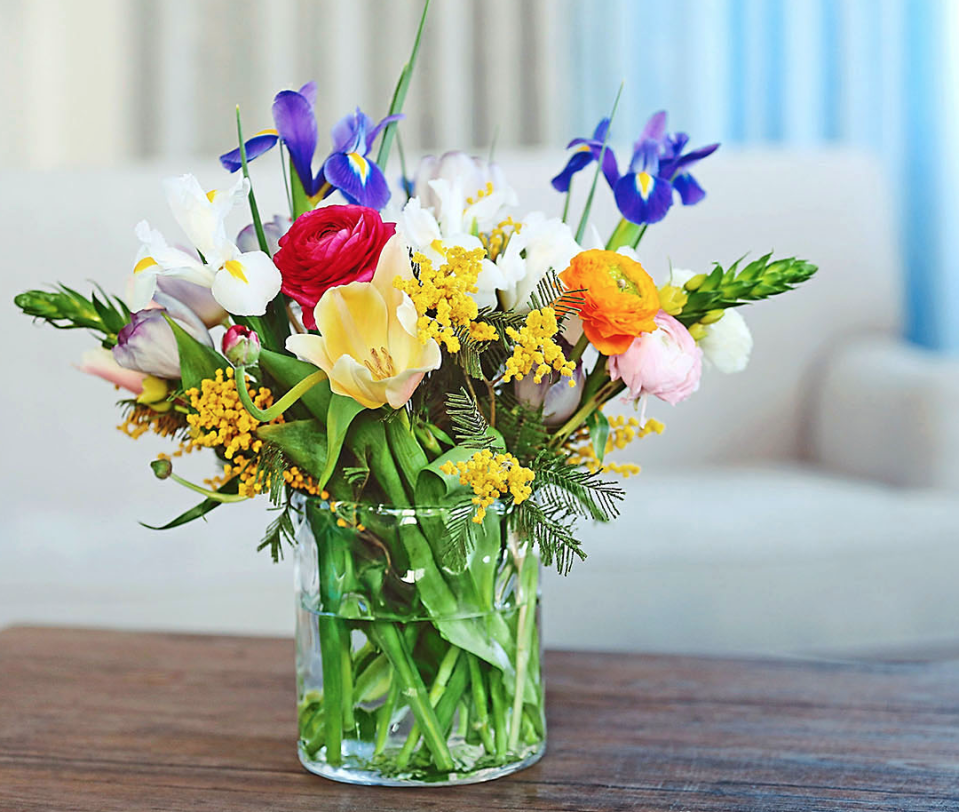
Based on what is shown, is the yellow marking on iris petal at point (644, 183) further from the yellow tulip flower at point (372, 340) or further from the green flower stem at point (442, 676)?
the green flower stem at point (442, 676)

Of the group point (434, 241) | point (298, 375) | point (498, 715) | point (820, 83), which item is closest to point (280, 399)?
point (298, 375)

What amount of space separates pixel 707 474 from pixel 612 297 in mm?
1367

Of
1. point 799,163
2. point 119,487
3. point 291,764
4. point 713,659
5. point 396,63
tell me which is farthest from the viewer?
point 396,63

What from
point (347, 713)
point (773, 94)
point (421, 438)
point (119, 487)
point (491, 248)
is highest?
point (773, 94)

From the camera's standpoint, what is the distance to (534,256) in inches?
25.4

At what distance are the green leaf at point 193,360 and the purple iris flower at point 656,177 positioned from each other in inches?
9.8

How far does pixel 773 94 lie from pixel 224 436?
89.8 inches

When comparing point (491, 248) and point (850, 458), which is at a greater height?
point (491, 248)

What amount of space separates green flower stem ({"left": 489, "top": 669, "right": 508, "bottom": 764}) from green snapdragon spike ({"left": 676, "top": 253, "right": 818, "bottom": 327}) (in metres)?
0.24

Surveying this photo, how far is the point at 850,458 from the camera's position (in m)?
1.94

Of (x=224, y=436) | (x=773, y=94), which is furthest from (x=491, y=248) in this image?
(x=773, y=94)

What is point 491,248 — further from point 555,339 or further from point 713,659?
point 713,659

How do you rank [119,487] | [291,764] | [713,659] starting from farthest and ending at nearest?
[119,487], [713,659], [291,764]

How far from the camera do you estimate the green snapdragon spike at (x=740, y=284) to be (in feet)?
2.09
